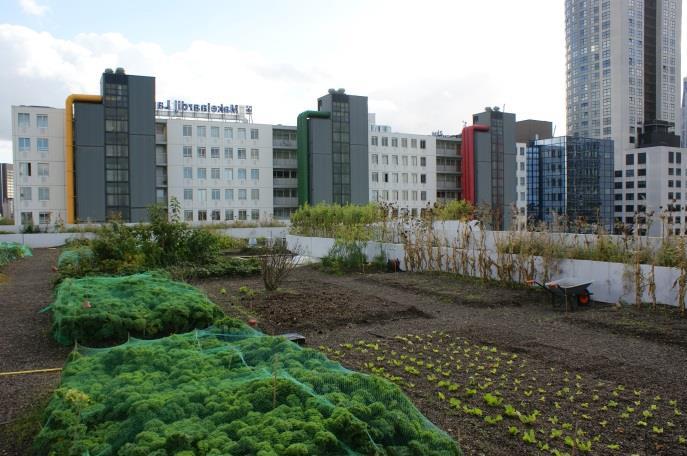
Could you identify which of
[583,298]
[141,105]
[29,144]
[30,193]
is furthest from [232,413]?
[29,144]

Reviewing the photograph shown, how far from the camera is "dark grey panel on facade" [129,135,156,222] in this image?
5250 centimetres

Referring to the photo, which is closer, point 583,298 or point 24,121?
point 583,298

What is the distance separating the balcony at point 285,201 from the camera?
62.6 metres

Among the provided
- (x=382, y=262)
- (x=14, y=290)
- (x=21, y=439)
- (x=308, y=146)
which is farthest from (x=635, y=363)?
(x=308, y=146)

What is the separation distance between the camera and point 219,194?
2343 inches

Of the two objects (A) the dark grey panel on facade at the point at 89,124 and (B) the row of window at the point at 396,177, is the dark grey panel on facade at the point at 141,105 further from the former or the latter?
(B) the row of window at the point at 396,177

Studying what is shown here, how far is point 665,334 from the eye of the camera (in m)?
8.21

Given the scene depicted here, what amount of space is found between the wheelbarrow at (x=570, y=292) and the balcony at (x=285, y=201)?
52886 mm

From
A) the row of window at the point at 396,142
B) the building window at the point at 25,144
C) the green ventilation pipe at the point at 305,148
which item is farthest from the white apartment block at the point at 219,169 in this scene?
the row of window at the point at 396,142

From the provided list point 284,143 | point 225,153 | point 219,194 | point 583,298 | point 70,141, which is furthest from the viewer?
point 284,143

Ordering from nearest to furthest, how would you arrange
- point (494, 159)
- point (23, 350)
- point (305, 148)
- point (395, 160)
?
point (23, 350) < point (305, 148) < point (494, 159) < point (395, 160)

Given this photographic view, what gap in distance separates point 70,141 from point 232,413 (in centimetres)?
5332

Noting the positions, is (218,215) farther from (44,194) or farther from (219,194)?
(44,194)

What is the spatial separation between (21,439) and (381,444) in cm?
299
